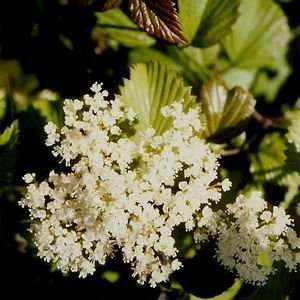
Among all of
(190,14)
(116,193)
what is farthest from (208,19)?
(116,193)

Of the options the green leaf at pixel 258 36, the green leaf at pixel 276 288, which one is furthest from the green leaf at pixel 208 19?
the green leaf at pixel 276 288

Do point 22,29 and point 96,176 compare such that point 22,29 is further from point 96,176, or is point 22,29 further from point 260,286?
point 260,286

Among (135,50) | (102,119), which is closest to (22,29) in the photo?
(135,50)

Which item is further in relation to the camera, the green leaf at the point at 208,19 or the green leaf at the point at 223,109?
the green leaf at the point at 223,109

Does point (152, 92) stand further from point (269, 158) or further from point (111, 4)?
point (269, 158)

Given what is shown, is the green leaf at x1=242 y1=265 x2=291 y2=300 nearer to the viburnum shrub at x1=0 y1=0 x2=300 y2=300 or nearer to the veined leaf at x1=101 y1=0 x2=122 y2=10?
the viburnum shrub at x1=0 y1=0 x2=300 y2=300

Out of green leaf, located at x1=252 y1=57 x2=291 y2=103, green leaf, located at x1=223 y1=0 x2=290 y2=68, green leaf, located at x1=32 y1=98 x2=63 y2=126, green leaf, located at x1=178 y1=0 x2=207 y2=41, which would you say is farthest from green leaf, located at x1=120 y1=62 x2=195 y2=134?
green leaf, located at x1=252 y1=57 x2=291 y2=103

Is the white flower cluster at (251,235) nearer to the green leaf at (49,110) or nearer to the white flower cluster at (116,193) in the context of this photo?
the white flower cluster at (116,193)
